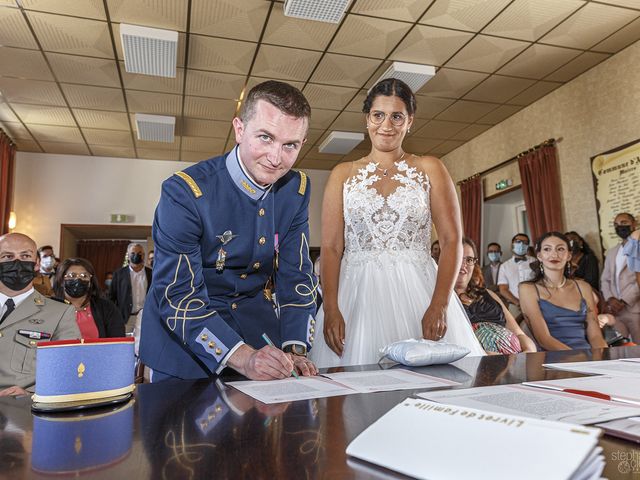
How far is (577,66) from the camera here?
190 inches

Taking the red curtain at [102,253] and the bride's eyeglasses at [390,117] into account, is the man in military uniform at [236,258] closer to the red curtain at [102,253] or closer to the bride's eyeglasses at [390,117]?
the bride's eyeglasses at [390,117]

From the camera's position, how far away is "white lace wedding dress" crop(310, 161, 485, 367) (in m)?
1.73

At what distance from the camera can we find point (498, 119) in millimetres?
6184

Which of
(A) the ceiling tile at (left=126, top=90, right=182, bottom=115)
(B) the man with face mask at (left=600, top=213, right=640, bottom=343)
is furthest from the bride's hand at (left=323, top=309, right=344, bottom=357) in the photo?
(A) the ceiling tile at (left=126, top=90, right=182, bottom=115)

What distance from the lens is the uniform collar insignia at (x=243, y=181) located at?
1297 mm

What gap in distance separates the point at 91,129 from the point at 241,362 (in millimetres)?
6187

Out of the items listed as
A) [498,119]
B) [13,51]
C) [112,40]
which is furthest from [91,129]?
[498,119]

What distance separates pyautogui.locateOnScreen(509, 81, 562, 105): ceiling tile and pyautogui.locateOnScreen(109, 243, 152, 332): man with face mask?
15.0 feet

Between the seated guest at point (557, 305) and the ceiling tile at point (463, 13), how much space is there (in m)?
1.92

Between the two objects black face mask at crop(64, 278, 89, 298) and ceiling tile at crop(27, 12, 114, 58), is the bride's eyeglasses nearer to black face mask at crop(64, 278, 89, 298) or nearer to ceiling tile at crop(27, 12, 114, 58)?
black face mask at crop(64, 278, 89, 298)

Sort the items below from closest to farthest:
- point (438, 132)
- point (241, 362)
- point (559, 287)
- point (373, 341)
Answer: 1. point (241, 362)
2. point (373, 341)
3. point (559, 287)
4. point (438, 132)

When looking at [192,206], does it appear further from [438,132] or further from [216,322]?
[438,132]

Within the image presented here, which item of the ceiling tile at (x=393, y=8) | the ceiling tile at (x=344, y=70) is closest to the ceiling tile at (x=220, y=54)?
Result: the ceiling tile at (x=344, y=70)

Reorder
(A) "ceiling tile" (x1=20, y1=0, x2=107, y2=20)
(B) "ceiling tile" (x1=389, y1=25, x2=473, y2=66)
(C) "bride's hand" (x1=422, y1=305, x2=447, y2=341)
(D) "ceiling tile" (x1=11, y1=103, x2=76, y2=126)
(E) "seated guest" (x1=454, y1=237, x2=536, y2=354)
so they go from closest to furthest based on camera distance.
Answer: (C) "bride's hand" (x1=422, y1=305, x2=447, y2=341), (E) "seated guest" (x1=454, y1=237, x2=536, y2=354), (A) "ceiling tile" (x1=20, y1=0, x2=107, y2=20), (B) "ceiling tile" (x1=389, y1=25, x2=473, y2=66), (D) "ceiling tile" (x1=11, y1=103, x2=76, y2=126)
